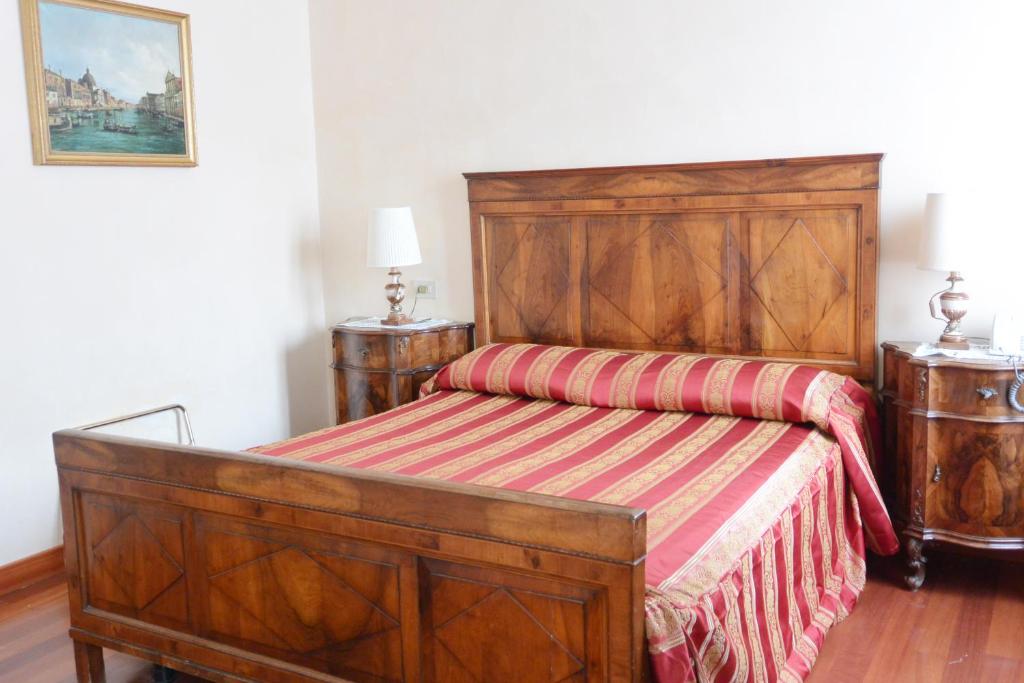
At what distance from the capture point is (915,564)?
9.97ft

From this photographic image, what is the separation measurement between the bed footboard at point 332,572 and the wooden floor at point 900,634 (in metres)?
0.36

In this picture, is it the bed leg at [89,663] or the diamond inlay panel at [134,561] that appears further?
the bed leg at [89,663]

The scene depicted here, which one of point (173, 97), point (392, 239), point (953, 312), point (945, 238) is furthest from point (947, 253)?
point (173, 97)

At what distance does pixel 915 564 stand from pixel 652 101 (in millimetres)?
1840

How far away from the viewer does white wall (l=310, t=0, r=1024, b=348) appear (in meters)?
3.21

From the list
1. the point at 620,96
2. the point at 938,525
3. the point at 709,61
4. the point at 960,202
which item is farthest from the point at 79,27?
the point at 938,525

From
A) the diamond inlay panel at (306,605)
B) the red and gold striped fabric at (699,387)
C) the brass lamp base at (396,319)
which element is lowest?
the diamond inlay panel at (306,605)

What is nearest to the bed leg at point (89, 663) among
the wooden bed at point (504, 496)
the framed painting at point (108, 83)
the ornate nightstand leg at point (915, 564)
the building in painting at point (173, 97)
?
the wooden bed at point (504, 496)

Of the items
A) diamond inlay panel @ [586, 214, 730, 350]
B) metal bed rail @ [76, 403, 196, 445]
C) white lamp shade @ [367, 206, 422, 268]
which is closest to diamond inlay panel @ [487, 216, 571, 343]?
diamond inlay panel @ [586, 214, 730, 350]

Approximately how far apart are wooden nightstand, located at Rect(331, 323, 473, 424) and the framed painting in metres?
0.97

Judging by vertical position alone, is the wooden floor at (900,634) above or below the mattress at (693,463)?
below

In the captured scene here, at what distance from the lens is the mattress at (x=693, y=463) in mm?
2051

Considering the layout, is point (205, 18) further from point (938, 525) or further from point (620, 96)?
point (938, 525)

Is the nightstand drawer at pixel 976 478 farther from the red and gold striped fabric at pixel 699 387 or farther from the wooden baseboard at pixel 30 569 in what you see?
the wooden baseboard at pixel 30 569
